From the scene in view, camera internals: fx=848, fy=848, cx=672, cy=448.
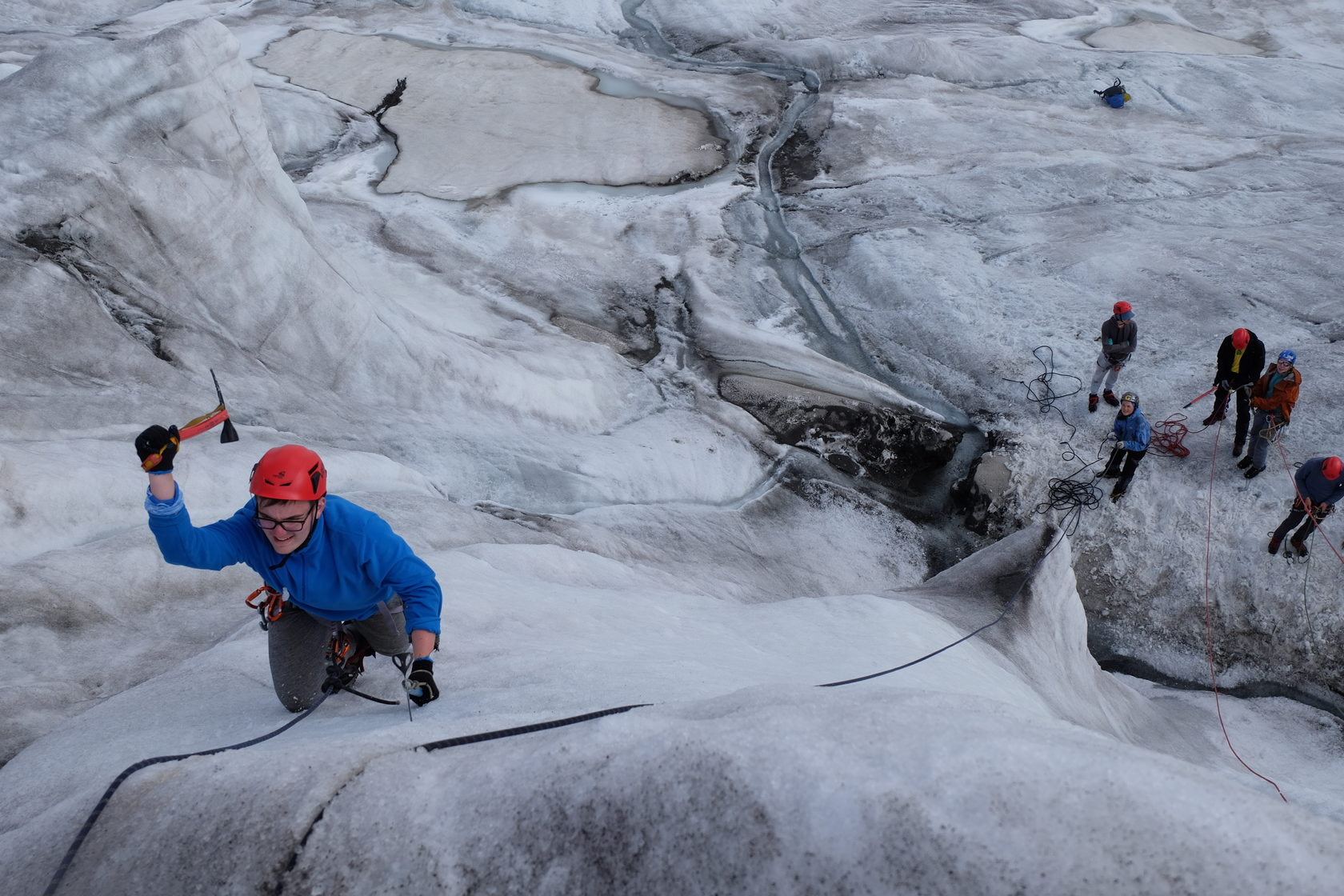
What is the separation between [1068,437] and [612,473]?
5094mm

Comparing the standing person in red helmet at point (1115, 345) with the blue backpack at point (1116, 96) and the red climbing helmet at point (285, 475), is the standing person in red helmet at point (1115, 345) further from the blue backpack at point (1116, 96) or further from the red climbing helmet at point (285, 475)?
the blue backpack at point (1116, 96)

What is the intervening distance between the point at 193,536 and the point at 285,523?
0.31 metres

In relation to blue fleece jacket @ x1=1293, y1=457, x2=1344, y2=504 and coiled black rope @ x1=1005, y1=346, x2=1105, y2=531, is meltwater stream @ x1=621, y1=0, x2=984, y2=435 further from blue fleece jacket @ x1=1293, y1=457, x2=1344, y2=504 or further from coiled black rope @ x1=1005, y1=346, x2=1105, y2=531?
blue fleece jacket @ x1=1293, y1=457, x2=1344, y2=504

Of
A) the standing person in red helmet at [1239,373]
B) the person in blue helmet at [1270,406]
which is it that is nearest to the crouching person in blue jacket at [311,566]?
the person in blue helmet at [1270,406]

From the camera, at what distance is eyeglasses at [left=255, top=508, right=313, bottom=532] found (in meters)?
2.86

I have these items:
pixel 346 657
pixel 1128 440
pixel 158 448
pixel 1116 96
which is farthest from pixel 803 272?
pixel 158 448

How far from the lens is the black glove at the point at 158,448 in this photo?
2.61 m

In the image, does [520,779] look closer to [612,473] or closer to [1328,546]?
[612,473]

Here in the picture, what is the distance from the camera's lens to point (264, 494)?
2797 mm

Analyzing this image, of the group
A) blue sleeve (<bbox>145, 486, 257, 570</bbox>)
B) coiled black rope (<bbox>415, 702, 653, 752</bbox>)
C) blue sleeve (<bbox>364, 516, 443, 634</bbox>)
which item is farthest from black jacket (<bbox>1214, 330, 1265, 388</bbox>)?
blue sleeve (<bbox>145, 486, 257, 570</bbox>)

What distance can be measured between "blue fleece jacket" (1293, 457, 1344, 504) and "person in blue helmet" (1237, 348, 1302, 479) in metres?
0.78

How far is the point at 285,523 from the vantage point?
288cm

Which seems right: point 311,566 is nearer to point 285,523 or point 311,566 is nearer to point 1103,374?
point 285,523

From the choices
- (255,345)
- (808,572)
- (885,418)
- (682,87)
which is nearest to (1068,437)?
(885,418)
